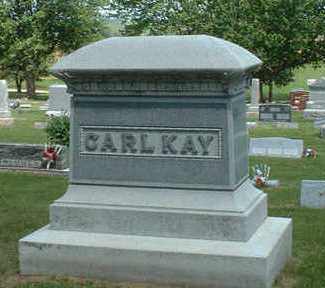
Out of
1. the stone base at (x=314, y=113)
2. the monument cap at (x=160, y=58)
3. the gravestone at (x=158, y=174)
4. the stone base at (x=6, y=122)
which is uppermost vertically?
the monument cap at (x=160, y=58)

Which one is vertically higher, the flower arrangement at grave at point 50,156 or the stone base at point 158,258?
the stone base at point 158,258

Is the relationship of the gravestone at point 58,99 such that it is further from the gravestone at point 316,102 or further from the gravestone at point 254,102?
the gravestone at point 316,102

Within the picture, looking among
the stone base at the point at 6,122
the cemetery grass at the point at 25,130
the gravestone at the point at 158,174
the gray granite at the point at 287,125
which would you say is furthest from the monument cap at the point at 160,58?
the stone base at the point at 6,122

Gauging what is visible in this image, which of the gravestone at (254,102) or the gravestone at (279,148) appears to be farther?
the gravestone at (254,102)

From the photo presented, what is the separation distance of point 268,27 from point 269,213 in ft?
95.4

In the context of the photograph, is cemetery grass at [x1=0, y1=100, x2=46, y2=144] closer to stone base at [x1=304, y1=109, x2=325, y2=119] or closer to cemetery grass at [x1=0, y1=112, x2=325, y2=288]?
cemetery grass at [x1=0, y1=112, x2=325, y2=288]

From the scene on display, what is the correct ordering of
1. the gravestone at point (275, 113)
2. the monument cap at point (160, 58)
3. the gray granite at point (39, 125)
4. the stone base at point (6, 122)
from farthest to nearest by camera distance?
the gravestone at point (275, 113) → the stone base at point (6, 122) → the gray granite at point (39, 125) → the monument cap at point (160, 58)

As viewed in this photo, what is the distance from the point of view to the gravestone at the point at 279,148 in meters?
17.6

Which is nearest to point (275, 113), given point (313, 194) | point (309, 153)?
point (309, 153)

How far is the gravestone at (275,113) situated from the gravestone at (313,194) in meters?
15.8

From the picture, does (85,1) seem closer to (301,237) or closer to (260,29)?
(260,29)

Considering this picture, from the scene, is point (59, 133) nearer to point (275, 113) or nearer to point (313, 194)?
point (313, 194)

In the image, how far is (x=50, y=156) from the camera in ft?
47.6

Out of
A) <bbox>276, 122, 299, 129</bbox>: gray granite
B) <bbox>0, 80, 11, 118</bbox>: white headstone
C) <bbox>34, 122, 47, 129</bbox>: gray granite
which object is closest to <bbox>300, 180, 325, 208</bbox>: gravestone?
<bbox>276, 122, 299, 129</bbox>: gray granite
